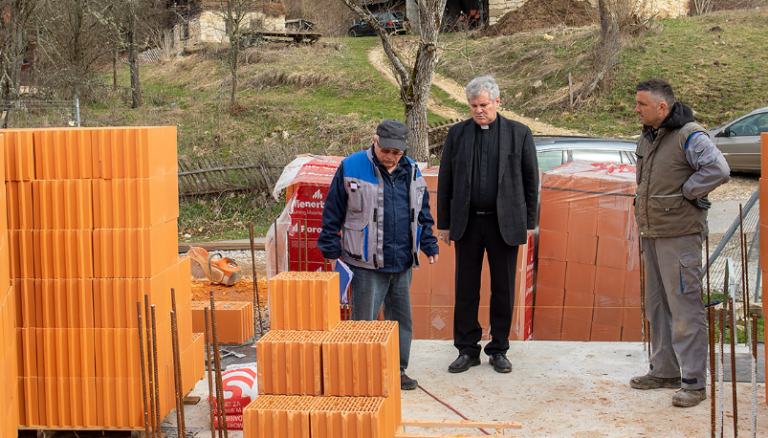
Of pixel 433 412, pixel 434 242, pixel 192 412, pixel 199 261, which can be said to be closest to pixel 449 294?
pixel 434 242

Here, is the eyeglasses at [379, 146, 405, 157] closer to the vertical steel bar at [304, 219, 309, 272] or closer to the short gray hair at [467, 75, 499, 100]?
the short gray hair at [467, 75, 499, 100]

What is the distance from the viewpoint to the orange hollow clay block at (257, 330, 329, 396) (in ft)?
11.6

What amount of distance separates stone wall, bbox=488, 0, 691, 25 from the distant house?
9094 millimetres

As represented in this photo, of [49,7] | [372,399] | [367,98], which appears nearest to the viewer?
[372,399]

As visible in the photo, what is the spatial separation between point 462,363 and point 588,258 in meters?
1.87

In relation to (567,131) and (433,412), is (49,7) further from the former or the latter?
(433,412)

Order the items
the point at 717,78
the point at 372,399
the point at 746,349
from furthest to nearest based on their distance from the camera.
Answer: the point at 717,78 < the point at 746,349 < the point at 372,399

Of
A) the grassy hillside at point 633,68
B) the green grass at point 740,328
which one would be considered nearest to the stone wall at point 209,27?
the grassy hillside at point 633,68

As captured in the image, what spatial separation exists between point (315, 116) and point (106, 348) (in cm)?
1549

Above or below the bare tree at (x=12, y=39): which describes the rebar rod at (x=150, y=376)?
below

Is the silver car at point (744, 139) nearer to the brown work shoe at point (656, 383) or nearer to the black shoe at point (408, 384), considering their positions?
the brown work shoe at point (656, 383)

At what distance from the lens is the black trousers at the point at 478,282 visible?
488 cm

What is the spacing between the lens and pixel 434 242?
4.80 m

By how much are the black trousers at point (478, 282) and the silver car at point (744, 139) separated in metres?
10.8
